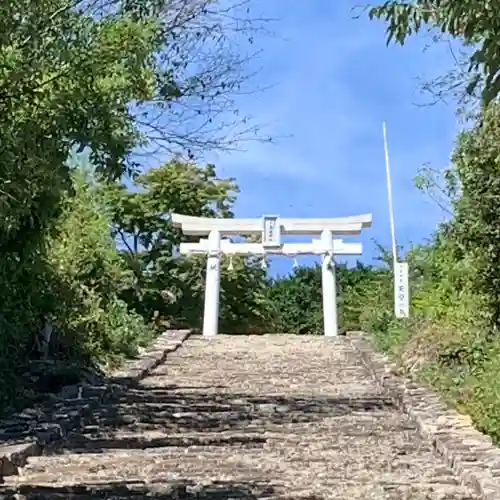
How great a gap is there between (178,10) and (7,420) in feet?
11.5

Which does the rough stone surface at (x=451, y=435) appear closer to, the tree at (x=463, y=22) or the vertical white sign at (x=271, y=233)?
the tree at (x=463, y=22)

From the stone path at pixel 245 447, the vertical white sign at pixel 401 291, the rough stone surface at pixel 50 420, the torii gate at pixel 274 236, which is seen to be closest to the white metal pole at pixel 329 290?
the torii gate at pixel 274 236

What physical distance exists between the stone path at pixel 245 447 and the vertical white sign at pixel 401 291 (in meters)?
4.35

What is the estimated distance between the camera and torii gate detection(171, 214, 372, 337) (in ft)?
74.1

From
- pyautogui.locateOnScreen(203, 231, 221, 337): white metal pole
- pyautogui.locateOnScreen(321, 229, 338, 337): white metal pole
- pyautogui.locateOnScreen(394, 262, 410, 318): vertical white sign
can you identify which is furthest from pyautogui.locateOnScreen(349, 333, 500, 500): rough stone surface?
pyautogui.locateOnScreen(321, 229, 338, 337): white metal pole

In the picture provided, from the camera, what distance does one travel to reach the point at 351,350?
1580 cm

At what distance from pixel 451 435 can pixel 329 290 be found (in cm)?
1489

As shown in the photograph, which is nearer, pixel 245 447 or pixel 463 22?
pixel 463 22

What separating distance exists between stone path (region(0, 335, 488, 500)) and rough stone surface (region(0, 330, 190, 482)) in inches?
4.2

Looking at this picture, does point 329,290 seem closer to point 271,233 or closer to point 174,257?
point 271,233

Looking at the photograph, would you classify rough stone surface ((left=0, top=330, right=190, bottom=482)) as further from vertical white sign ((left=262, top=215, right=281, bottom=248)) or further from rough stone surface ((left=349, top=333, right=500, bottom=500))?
vertical white sign ((left=262, top=215, right=281, bottom=248))

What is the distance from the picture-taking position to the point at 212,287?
2200 cm

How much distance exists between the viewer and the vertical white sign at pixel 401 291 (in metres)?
17.0

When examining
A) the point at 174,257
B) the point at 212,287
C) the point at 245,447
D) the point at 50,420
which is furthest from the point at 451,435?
the point at 174,257
